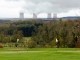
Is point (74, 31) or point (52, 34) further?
point (52, 34)

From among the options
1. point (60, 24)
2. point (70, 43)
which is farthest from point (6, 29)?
point (70, 43)

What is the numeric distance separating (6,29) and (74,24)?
2761 centimetres

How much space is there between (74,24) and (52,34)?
7509mm

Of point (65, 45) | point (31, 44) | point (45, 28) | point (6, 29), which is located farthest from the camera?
point (6, 29)

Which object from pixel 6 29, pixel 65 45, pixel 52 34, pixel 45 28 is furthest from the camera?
pixel 6 29

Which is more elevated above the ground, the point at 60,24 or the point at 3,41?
the point at 60,24

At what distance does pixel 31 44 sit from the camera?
47.6 meters

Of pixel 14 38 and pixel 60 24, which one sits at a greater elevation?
pixel 60 24

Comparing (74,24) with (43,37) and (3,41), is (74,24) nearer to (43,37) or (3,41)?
(43,37)

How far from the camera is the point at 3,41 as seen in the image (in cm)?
6106

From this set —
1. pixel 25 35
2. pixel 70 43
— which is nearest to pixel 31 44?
pixel 70 43

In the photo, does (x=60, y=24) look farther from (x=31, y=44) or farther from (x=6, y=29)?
(x=6, y=29)

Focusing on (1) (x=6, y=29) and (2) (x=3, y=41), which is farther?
(1) (x=6, y=29)

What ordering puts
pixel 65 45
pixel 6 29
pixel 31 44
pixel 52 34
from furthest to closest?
pixel 6 29
pixel 52 34
pixel 65 45
pixel 31 44
